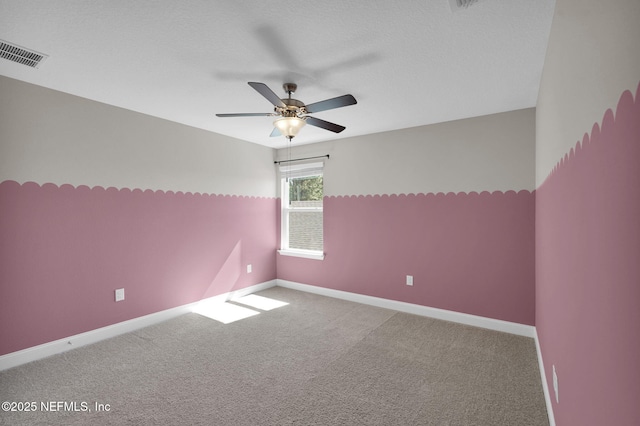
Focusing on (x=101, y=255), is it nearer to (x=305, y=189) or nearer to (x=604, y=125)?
(x=305, y=189)

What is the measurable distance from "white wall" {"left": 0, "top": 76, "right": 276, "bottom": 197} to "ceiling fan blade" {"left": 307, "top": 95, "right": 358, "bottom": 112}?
2110 mm

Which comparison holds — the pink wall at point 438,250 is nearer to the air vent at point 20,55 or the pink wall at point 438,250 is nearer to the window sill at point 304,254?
the window sill at point 304,254

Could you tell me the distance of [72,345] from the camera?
8.95ft

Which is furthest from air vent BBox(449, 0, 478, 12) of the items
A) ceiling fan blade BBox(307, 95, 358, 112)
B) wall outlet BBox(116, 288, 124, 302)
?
wall outlet BBox(116, 288, 124, 302)

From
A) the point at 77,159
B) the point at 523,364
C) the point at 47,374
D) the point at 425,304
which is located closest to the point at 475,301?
the point at 425,304

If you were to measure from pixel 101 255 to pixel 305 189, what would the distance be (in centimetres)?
283

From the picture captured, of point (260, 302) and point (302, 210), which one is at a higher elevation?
point (302, 210)

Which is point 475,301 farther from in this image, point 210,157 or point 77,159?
point 77,159

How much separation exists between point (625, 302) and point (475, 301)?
296 centimetres

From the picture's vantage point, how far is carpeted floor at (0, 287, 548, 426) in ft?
6.12

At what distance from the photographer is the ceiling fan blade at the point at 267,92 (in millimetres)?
1877

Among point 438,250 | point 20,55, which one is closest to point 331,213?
point 438,250

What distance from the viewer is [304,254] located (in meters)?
4.68

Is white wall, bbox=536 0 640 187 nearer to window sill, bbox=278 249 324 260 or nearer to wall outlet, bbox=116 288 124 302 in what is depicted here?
window sill, bbox=278 249 324 260
